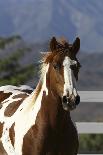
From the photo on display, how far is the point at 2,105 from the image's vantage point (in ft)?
24.5

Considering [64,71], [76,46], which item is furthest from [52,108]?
[76,46]

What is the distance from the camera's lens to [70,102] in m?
5.98

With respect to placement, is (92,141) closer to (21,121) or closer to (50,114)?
(21,121)

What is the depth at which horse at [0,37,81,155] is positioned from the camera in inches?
246

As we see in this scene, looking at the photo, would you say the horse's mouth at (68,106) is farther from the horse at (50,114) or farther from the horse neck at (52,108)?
the horse neck at (52,108)

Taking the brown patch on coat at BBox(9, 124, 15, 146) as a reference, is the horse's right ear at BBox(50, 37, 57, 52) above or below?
above

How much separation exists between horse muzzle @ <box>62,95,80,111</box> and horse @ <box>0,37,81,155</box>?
0.10ft

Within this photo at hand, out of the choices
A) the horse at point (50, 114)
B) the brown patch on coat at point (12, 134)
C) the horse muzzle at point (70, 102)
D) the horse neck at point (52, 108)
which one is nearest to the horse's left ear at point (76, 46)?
the horse at point (50, 114)

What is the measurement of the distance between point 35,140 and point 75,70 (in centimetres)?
74

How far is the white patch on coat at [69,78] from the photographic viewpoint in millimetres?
6035

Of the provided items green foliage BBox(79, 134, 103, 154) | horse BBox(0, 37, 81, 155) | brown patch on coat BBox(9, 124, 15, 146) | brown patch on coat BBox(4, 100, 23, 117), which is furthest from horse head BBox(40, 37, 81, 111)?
green foliage BBox(79, 134, 103, 154)

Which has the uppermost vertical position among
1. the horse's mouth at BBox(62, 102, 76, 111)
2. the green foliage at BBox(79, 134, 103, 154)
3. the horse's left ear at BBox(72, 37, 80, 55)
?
the horse's left ear at BBox(72, 37, 80, 55)

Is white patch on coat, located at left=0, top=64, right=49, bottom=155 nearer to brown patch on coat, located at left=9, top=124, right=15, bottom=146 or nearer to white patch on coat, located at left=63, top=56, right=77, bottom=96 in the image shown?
brown patch on coat, located at left=9, top=124, right=15, bottom=146

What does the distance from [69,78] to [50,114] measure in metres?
0.56
